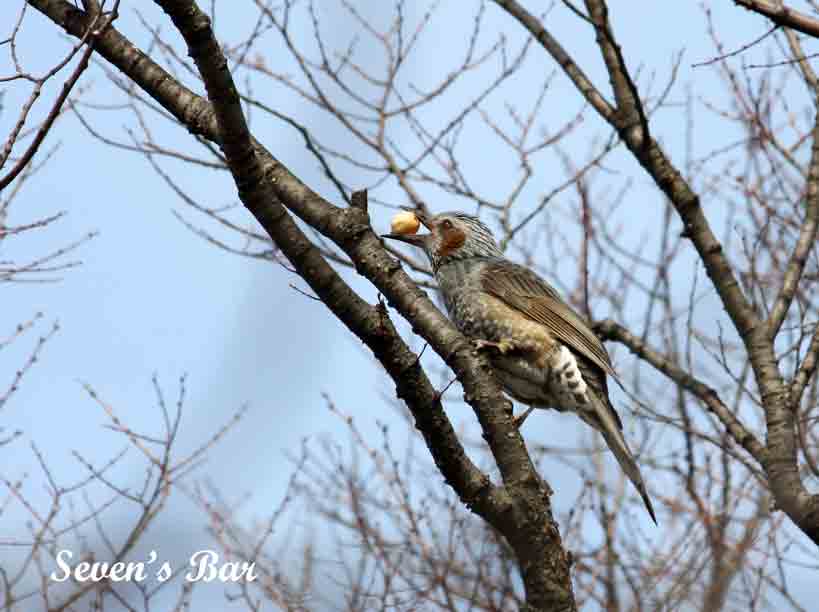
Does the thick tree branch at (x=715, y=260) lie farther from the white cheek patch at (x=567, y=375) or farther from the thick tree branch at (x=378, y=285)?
the thick tree branch at (x=378, y=285)

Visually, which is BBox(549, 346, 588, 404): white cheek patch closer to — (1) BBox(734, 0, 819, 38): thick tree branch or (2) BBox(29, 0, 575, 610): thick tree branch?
(2) BBox(29, 0, 575, 610): thick tree branch

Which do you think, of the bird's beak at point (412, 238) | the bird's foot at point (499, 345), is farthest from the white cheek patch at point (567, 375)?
the bird's beak at point (412, 238)

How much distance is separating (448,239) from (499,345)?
0.90 metres

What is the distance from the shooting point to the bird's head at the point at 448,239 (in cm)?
630

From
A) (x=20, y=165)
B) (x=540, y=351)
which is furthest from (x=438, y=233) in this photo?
(x=20, y=165)

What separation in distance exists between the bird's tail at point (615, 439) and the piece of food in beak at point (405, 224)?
5.09 feet

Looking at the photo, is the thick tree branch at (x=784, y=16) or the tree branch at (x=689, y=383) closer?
the thick tree branch at (x=784, y=16)

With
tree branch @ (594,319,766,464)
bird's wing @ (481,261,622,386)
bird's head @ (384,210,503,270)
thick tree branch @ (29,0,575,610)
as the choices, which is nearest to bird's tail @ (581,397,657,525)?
bird's wing @ (481,261,622,386)

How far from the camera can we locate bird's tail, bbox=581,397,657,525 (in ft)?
17.0

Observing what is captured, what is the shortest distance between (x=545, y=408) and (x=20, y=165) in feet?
11.9

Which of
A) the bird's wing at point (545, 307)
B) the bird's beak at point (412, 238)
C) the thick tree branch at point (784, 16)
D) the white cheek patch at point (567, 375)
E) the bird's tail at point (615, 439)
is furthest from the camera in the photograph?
the bird's beak at point (412, 238)

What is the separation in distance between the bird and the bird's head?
5.6 inches

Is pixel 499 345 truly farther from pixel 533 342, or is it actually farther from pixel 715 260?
pixel 715 260

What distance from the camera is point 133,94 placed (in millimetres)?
6816
